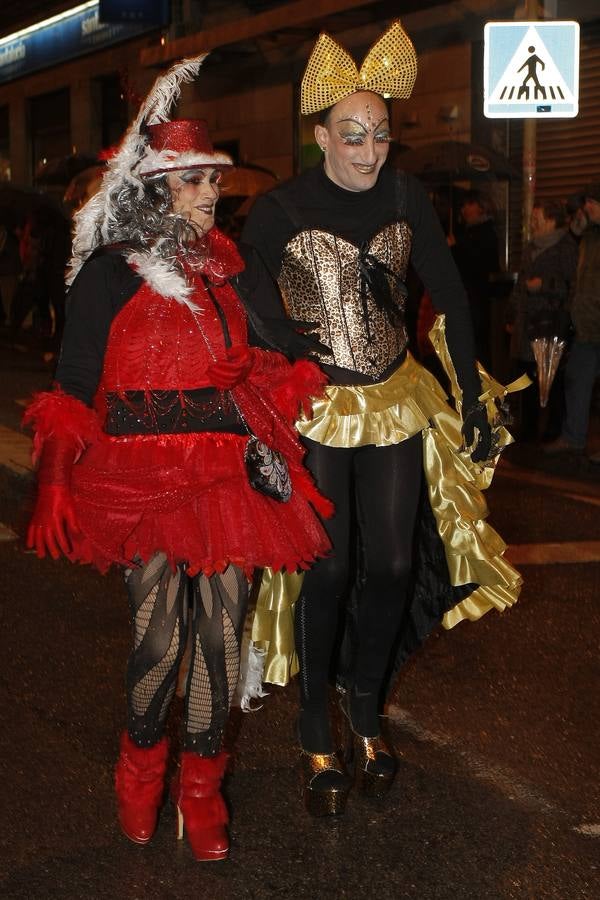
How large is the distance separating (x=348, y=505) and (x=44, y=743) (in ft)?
4.87

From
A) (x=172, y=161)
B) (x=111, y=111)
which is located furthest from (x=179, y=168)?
(x=111, y=111)

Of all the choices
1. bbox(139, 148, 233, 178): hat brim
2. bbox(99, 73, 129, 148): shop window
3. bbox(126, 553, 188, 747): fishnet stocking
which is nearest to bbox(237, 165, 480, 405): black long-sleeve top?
bbox(139, 148, 233, 178): hat brim

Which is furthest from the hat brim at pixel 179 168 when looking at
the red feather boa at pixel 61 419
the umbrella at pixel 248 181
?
the umbrella at pixel 248 181

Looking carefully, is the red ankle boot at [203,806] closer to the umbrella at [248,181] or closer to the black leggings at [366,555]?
the black leggings at [366,555]

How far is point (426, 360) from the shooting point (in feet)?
40.0

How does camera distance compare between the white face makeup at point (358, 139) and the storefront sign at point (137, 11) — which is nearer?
the white face makeup at point (358, 139)

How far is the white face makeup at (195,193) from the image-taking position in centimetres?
367

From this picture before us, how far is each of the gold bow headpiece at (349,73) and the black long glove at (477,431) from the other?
0.99 meters

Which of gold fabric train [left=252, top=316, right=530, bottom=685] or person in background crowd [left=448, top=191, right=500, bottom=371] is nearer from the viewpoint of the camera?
gold fabric train [left=252, top=316, right=530, bottom=685]

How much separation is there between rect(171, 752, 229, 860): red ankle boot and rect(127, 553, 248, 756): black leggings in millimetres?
42

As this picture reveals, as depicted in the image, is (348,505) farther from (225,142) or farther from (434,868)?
(225,142)

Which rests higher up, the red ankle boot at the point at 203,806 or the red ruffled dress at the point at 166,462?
the red ruffled dress at the point at 166,462

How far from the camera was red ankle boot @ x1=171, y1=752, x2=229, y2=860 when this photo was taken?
3799mm

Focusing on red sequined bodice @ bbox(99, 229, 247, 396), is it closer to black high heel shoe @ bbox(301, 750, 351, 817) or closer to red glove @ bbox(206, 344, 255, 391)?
red glove @ bbox(206, 344, 255, 391)
